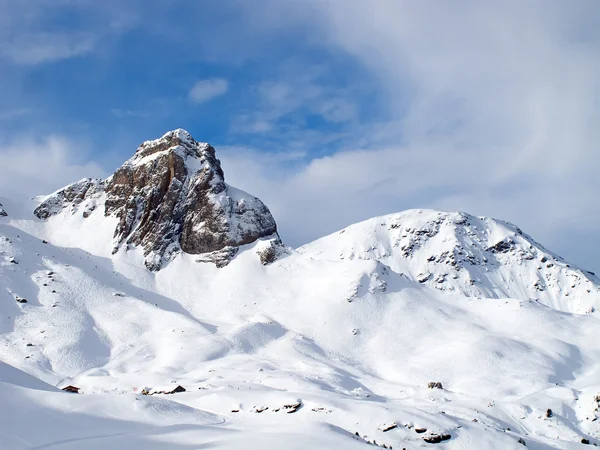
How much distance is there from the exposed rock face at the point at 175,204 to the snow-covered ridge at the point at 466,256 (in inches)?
2950

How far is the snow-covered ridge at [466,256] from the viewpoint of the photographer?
156 m

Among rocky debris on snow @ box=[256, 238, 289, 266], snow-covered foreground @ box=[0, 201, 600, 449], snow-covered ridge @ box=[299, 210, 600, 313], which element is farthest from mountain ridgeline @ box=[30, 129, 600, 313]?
snow-covered ridge @ box=[299, 210, 600, 313]

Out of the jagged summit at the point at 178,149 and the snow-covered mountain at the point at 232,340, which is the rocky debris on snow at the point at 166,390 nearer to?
the snow-covered mountain at the point at 232,340

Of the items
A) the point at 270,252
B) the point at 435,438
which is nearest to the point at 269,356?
the point at 270,252

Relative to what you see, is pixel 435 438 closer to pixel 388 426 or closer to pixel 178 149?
pixel 388 426

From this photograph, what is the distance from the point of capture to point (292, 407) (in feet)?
112

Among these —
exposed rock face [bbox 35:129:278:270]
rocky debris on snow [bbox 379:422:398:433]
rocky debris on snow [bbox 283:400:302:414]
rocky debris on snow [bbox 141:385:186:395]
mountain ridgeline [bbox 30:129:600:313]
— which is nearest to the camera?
rocky debris on snow [bbox 379:422:398:433]

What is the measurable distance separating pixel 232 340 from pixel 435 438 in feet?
135

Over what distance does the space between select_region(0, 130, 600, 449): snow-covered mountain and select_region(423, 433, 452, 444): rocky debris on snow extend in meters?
0.11

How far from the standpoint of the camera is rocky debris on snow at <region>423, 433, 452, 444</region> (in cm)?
3045

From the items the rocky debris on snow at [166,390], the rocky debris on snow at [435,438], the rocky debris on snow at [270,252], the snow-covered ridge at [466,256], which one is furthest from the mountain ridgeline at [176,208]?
the rocky debris on snow at [435,438]

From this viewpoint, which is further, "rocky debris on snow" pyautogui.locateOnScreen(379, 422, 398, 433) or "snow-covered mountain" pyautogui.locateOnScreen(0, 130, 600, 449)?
"rocky debris on snow" pyautogui.locateOnScreen(379, 422, 398, 433)

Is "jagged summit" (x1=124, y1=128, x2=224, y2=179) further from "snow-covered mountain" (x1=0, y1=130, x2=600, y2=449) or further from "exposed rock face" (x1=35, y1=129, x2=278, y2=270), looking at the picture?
"snow-covered mountain" (x1=0, y1=130, x2=600, y2=449)

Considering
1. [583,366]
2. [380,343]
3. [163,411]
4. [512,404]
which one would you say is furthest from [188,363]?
[583,366]
